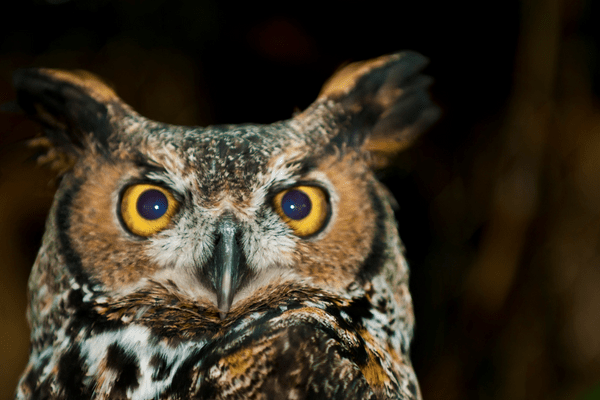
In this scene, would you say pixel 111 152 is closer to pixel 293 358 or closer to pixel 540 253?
pixel 293 358

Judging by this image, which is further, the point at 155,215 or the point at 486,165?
the point at 486,165

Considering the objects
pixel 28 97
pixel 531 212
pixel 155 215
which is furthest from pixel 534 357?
pixel 28 97

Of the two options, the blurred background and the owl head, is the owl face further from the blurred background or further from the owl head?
the blurred background

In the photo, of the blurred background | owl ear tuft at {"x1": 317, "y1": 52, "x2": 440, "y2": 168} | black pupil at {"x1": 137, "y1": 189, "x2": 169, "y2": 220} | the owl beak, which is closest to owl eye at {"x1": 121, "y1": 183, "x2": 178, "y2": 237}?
black pupil at {"x1": 137, "y1": 189, "x2": 169, "y2": 220}

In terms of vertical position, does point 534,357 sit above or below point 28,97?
below

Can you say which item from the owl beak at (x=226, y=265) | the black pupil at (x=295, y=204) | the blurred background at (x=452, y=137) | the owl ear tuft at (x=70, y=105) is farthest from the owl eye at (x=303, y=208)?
the blurred background at (x=452, y=137)

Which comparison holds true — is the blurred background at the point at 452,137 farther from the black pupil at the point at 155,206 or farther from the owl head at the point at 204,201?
the black pupil at the point at 155,206

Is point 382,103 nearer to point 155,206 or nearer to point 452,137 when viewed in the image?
point 155,206
